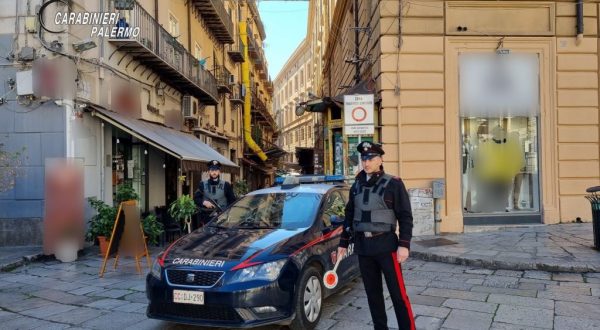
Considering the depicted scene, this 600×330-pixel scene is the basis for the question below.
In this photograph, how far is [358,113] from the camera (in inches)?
357

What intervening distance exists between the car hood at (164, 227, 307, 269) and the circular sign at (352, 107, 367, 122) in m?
4.01

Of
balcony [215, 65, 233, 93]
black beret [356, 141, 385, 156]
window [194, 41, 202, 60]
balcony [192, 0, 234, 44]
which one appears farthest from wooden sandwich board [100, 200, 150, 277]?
balcony [215, 65, 233, 93]

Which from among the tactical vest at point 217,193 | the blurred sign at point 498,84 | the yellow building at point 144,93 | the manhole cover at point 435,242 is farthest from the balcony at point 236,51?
the tactical vest at point 217,193

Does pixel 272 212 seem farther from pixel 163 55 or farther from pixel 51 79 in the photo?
pixel 163 55

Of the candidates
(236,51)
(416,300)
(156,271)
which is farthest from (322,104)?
(236,51)

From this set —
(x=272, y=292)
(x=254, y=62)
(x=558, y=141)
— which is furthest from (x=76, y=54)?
(x=254, y=62)

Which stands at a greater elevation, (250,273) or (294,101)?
(294,101)

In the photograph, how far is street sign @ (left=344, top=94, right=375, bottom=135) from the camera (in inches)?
354

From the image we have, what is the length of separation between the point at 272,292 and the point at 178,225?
7.25 metres

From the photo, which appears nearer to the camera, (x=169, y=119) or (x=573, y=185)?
(x=573, y=185)

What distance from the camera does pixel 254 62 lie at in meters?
36.6

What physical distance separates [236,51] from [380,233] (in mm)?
23603

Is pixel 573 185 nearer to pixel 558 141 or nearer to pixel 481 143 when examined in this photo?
pixel 558 141

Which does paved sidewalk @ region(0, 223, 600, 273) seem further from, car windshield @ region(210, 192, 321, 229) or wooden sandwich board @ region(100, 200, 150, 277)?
car windshield @ region(210, 192, 321, 229)
